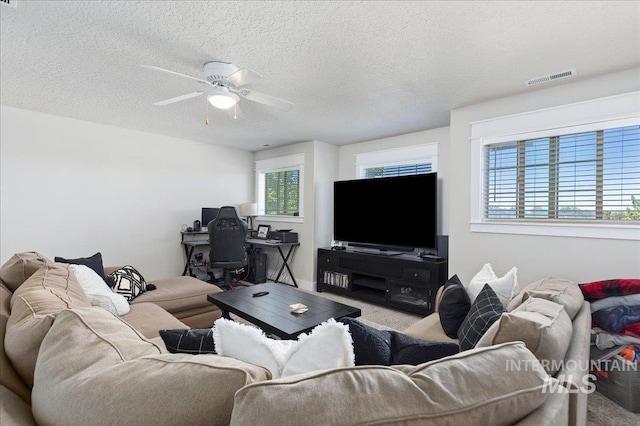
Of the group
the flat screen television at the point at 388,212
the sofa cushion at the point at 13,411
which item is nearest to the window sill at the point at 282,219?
the flat screen television at the point at 388,212

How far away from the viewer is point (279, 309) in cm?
235

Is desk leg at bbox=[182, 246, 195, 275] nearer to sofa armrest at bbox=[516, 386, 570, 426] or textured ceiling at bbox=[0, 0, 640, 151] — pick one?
textured ceiling at bbox=[0, 0, 640, 151]

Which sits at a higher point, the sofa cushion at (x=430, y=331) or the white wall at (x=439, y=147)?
the white wall at (x=439, y=147)

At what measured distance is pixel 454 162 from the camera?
3301 mm

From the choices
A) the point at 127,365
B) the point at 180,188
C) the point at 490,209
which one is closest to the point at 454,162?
the point at 490,209

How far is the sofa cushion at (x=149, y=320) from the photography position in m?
1.98

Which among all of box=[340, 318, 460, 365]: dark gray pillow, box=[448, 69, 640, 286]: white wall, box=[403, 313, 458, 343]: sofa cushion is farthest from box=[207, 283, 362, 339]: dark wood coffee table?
box=[448, 69, 640, 286]: white wall

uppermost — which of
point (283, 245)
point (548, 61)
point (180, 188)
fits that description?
point (548, 61)

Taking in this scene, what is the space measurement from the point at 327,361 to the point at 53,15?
2545 mm

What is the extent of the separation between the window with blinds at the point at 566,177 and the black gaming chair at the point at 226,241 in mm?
3104

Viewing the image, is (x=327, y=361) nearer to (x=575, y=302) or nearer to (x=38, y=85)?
(x=575, y=302)

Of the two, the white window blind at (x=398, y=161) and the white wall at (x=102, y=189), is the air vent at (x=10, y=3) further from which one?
the white window blind at (x=398, y=161)

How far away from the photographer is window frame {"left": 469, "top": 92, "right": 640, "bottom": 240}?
2.39 meters

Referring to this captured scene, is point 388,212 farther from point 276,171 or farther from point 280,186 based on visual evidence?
point 276,171
